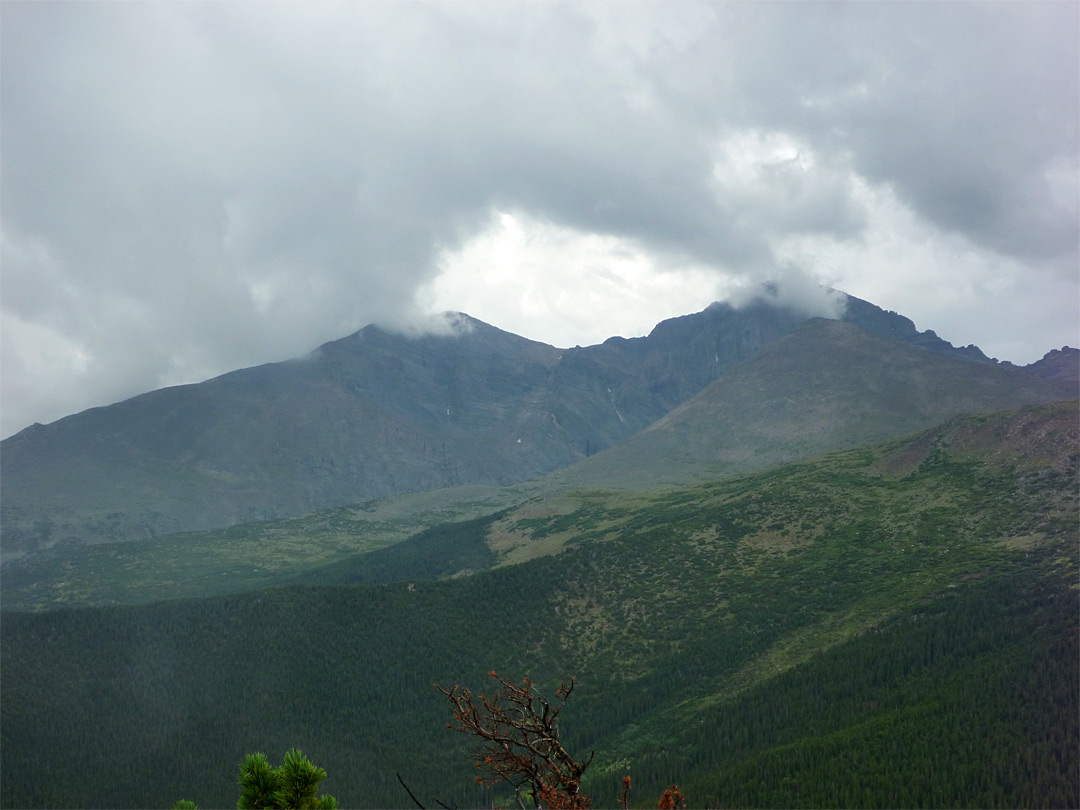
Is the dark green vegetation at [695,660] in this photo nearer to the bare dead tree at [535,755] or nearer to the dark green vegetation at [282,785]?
the dark green vegetation at [282,785]

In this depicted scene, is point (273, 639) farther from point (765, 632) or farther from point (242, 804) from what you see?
point (242, 804)

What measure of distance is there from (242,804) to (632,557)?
555 feet

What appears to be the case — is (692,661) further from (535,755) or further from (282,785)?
(535,755)

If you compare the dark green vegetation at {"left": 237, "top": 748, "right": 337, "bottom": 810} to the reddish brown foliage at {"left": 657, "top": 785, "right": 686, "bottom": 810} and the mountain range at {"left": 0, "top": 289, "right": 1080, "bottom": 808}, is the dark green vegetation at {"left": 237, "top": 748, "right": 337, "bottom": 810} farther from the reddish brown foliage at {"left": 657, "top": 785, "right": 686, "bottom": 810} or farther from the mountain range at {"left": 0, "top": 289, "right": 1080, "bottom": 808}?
the mountain range at {"left": 0, "top": 289, "right": 1080, "bottom": 808}

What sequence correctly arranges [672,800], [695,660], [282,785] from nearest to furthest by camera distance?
[672,800] → [282,785] → [695,660]

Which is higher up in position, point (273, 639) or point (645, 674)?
point (273, 639)

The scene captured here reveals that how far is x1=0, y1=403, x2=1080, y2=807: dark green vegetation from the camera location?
79.6m

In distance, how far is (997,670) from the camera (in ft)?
282

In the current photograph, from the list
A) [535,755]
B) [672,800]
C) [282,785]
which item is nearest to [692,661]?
[282,785]

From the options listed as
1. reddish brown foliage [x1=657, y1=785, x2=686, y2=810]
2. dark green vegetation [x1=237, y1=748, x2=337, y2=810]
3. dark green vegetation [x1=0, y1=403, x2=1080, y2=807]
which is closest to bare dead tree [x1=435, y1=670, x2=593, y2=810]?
reddish brown foliage [x1=657, y1=785, x2=686, y2=810]

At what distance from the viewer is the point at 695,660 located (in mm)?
131125

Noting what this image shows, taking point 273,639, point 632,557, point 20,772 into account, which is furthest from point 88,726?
point 632,557

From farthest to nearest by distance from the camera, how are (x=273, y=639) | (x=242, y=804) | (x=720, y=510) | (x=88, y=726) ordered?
(x=720, y=510) < (x=273, y=639) < (x=88, y=726) < (x=242, y=804)

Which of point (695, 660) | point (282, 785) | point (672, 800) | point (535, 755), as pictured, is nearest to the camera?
point (672, 800)
